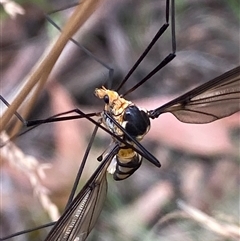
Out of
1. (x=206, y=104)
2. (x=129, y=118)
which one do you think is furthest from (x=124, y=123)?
(x=206, y=104)

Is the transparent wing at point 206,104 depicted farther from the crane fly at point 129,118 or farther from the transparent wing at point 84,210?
the transparent wing at point 84,210

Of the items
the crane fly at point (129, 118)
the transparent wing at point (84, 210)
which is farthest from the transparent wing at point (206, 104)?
the transparent wing at point (84, 210)

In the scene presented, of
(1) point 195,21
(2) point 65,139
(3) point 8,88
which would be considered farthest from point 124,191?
(1) point 195,21

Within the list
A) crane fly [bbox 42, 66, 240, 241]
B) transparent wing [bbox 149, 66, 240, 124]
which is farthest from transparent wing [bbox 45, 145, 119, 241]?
transparent wing [bbox 149, 66, 240, 124]

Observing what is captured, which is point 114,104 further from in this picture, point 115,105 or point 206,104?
point 206,104

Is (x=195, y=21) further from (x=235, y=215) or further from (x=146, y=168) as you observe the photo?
(x=235, y=215)

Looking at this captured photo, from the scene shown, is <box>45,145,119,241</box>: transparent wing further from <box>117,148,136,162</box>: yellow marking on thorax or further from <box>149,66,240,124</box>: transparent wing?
<box>149,66,240,124</box>: transparent wing
